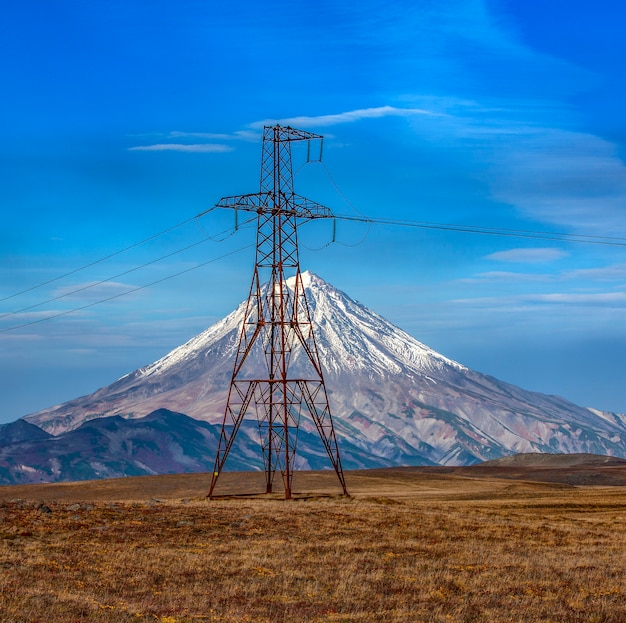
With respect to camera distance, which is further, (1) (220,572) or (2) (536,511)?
(2) (536,511)

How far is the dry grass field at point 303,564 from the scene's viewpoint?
29.1m

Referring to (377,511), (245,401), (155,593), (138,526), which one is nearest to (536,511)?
(377,511)

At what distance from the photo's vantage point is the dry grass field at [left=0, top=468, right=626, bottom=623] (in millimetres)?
29109

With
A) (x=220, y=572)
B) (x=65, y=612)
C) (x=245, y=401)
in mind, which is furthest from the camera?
(x=245, y=401)

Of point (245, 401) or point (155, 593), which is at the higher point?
point (245, 401)

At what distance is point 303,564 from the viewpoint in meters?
37.2

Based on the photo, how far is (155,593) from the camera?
31.1 meters

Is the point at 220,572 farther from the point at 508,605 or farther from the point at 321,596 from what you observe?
the point at 508,605

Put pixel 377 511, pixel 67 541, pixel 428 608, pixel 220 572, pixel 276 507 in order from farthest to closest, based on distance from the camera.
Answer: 1. pixel 276 507
2. pixel 377 511
3. pixel 67 541
4. pixel 220 572
5. pixel 428 608

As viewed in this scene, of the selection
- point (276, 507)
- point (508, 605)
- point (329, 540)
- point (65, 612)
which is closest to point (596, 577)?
point (508, 605)

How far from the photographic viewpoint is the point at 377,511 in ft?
190

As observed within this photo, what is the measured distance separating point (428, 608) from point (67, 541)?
57.6 ft

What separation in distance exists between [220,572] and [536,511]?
37.2 m

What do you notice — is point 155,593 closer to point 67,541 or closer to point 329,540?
point 67,541
